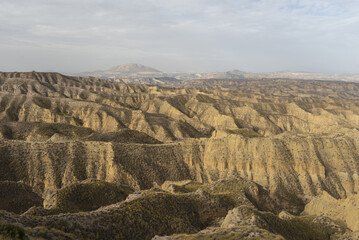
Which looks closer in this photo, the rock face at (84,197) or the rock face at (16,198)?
the rock face at (84,197)

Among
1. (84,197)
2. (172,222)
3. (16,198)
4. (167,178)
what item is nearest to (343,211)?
(172,222)

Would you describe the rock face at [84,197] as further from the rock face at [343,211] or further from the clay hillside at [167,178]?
the rock face at [343,211]

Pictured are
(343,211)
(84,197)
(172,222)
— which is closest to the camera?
(172,222)

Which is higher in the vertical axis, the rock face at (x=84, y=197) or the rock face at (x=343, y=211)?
the rock face at (x=84, y=197)

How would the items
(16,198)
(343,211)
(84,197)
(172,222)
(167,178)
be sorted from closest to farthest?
(172,222), (84,197), (343,211), (16,198), (167,178)

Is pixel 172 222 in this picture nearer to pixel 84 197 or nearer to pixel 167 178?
pixel 84 197

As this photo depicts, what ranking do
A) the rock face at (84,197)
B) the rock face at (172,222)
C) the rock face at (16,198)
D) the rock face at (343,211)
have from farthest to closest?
the rock face at (16,198)
the rock face at (343,211)
the rock face at (84,197)
the rock face at (172,222)

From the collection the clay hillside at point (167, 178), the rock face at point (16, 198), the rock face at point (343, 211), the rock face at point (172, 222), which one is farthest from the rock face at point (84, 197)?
the rock face at point (343, 211)

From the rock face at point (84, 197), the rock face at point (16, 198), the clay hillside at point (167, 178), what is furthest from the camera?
the rock face at point (16, 198)

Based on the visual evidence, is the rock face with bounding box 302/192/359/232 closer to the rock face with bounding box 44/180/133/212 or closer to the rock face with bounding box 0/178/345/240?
the rock face with bounding box 0/178/345/240

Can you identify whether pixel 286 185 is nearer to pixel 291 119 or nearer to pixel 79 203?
pixel 79 203
